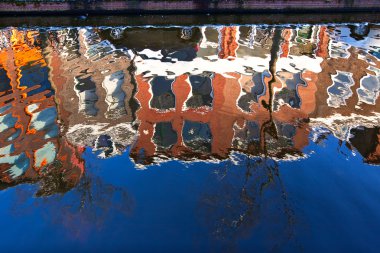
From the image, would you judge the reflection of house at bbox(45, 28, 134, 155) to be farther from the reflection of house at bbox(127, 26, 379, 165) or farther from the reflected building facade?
the reflection of house at bbox(127, 26, 379, 165)

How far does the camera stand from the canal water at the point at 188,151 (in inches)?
268

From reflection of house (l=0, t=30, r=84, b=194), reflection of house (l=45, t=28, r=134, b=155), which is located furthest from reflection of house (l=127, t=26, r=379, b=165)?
reflection of house (l=0, t=30, r=84, b=194)

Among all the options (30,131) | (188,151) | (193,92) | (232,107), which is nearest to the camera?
(188,151)

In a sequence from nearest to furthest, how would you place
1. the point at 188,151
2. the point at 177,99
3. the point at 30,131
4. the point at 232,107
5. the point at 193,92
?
1. the point at 188,151
2. the point at 30,131
3. the point at 232,107
4. the point at 177,99
5. the point at 193,92

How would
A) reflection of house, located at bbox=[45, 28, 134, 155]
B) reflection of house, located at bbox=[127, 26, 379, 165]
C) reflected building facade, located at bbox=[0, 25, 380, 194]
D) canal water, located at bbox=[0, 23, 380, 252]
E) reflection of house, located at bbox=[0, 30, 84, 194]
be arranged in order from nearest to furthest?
canal water, located at bbox=[0, 23, 380, 252]
reflection of house, located at bbox=[0, 30, 84, 194]
reflected building facade, located at bbox=[0, 25, 380, 194]
reflection of house, located at bbox=[127, 26, 379, 165]
reflection of house, located at bbox=[45, 28, 134, 155]

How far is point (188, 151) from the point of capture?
9.16m

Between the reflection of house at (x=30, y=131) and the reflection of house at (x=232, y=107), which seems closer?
the reflection of house at (x=30, y=131)

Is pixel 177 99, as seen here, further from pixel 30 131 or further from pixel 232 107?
pixel 30 131

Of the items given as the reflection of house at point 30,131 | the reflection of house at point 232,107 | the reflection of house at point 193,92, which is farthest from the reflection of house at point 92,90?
the reflection of house at point 232,107

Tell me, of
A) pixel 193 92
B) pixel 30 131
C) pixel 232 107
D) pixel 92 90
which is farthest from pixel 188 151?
pixel 92 90

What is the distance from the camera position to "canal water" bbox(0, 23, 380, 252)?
6.80 m

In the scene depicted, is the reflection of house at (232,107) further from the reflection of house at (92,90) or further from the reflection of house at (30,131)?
the reflection of house at (30,131)

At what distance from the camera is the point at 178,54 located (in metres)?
16.0

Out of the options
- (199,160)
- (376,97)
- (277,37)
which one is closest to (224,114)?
(199,160)
